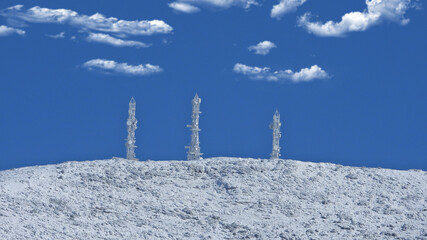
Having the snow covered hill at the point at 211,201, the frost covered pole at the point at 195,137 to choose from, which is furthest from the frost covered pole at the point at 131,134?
the snow covered hill at the point at 211,201

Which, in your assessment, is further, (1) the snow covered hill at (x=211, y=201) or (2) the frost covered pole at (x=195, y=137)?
(2) the frost covered pole at (x=195, y=137)

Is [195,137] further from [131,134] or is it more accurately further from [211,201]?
[211,201]

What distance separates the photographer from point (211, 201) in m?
25.4

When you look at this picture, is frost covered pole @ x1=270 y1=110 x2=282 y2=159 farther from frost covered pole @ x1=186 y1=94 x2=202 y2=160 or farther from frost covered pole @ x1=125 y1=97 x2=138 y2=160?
frost covered pole @ x1=125 y1=97 x2=138 y2=160

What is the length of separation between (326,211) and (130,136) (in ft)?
50.4

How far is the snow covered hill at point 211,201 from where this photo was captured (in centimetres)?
2264

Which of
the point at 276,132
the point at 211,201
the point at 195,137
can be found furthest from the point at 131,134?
the point at 211,201

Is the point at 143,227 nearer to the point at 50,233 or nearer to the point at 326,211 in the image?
the point at 50,233

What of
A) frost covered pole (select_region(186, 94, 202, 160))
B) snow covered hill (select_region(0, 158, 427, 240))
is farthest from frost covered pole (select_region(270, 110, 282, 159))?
snow covered hill (select_region(0, 158, 427, 240))

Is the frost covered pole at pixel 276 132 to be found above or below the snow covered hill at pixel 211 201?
above

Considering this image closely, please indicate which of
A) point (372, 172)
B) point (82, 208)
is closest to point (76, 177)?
point (82, 208)

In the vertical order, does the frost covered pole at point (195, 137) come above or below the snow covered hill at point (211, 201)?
above

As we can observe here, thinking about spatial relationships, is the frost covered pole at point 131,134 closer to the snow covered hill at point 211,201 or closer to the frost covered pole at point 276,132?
the snow covered hill at point 211,201

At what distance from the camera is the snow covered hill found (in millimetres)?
22641
